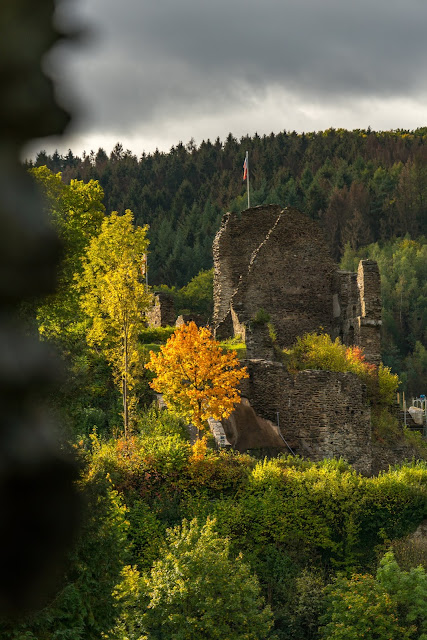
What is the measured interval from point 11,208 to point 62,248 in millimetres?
181

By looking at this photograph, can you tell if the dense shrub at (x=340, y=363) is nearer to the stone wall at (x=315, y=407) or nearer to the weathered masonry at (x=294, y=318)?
the weathered masonry at (x=294, y=318)

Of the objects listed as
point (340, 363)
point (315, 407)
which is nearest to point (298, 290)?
point (340, 363)

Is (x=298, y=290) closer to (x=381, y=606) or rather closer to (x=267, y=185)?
(x=381, y=606)

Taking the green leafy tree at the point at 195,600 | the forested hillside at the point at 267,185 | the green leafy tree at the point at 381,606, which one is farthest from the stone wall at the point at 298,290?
the forested hillside at the point at 267,185

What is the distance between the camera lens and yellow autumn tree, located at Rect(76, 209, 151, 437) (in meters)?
27.0

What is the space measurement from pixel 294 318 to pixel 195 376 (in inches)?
502

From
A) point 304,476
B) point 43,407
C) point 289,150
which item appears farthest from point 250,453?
point 289,150

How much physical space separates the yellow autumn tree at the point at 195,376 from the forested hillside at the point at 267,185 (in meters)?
80.3

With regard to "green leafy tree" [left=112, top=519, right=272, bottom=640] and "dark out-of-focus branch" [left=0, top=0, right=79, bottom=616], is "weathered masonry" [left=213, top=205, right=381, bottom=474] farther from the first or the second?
"dark out-of-focus branch" [left=0, top=0, right=79, bottom=616]

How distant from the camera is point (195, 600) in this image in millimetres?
19031

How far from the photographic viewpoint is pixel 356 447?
3014 cm

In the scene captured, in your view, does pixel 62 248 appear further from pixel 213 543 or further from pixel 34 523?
pixel 213 543

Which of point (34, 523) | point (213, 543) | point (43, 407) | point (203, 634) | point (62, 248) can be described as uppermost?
point (62, 248)

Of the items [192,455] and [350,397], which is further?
[350,397]
